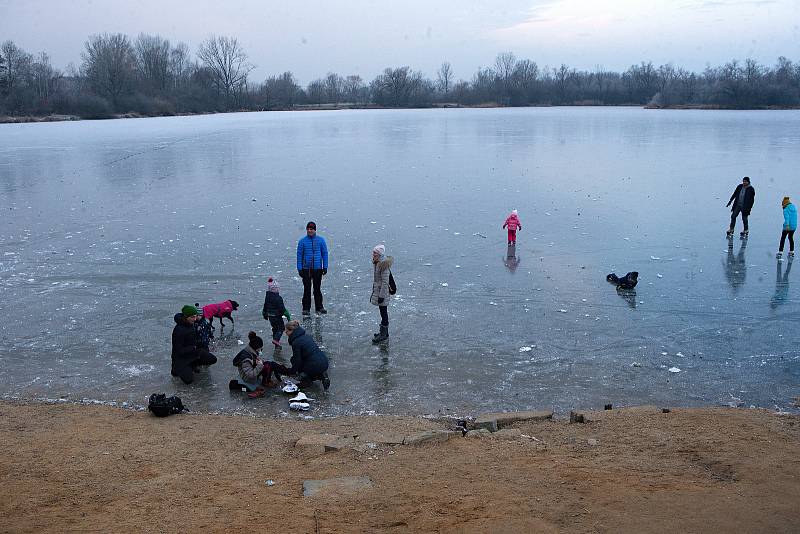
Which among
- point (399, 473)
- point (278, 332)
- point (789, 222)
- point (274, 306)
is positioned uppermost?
point (789, 222)

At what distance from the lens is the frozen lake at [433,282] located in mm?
7773

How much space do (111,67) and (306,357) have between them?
9575 cm

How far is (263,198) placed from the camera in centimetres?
1991

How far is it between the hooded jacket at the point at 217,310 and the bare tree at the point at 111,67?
81284 millimetres

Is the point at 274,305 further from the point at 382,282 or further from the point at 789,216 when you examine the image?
the point at 789,216

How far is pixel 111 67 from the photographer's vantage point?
90.6 metres

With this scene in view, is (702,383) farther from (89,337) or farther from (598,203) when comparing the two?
(598,203)

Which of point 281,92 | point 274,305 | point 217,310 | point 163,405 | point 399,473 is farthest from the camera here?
point 281,92

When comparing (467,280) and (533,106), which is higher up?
(533,106)

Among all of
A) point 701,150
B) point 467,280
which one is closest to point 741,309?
point 467,280

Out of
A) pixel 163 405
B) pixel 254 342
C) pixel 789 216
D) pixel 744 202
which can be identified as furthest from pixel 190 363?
pixel 744 202

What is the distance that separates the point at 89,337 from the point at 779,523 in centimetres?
835

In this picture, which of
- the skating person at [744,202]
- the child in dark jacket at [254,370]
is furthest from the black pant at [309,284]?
the skating person at [744,202]

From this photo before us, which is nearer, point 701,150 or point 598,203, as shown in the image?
point 598,203
